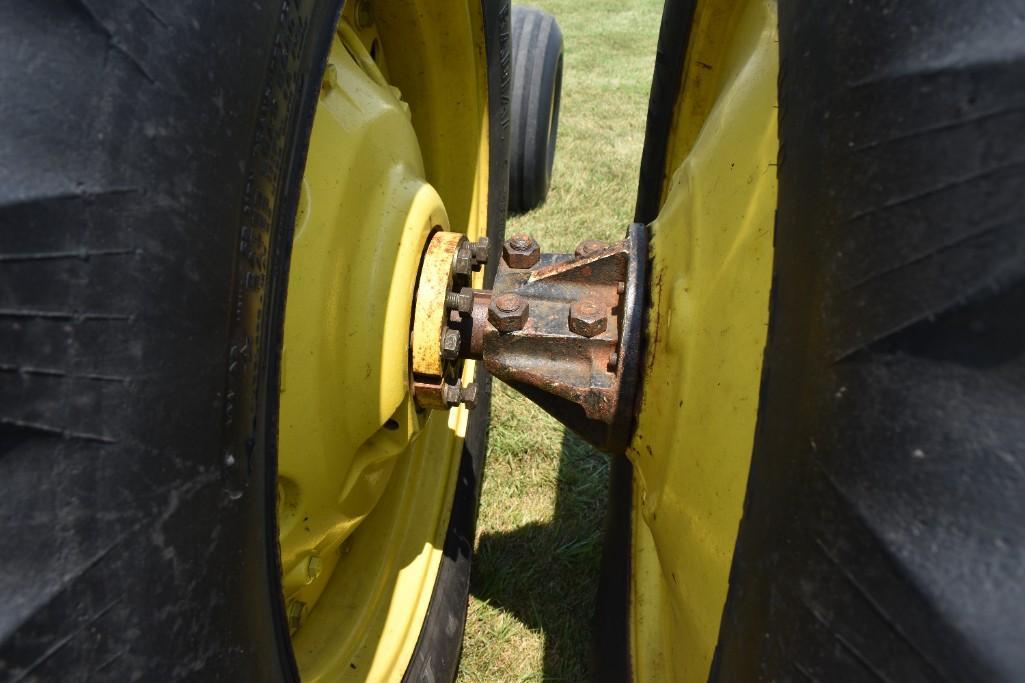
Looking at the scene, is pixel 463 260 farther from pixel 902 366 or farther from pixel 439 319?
pixel 902 366

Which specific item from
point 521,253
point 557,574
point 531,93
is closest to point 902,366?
point 521,253

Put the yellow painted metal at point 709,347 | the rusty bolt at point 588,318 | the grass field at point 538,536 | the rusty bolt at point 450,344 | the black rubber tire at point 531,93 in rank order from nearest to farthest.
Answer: the yellow painted metal at point 709,347
the rusty bolt at point 588,318
the rusty bolt at point 450,344
the grass field at point 538,536
the black rubber tire at point 531,93

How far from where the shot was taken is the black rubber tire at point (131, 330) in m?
0.42

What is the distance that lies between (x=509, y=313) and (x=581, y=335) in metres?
0.08

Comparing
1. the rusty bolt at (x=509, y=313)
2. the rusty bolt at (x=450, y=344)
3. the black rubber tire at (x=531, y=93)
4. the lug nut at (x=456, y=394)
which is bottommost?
the lug nut at (x=456, y=394)

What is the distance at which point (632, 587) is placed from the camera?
3.82ft

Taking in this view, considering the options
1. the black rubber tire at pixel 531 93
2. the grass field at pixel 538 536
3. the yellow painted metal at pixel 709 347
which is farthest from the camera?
the black rubber tire at pixel 531 93

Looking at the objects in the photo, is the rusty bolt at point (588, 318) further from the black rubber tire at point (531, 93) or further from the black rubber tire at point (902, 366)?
the black rubber tire at point (531, 93)

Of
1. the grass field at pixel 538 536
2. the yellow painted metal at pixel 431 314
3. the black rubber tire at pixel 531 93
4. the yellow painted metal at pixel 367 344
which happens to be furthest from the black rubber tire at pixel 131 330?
the black rubber tire at pixel 531 93

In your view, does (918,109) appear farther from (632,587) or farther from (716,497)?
(632,587)

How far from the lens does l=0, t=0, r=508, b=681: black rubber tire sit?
42 centimetres

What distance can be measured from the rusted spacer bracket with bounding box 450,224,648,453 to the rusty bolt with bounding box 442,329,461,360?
0.13 feet

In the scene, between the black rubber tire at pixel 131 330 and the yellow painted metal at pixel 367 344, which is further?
the yellow painted metal at pixel 367 344

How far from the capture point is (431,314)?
92 cm
